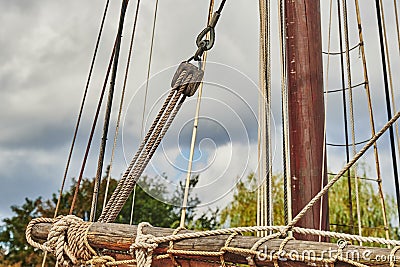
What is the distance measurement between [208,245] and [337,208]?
14.3ft

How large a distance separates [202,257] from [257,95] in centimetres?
88

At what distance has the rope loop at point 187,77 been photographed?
1356 mm

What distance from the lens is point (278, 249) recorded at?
0.84 meters

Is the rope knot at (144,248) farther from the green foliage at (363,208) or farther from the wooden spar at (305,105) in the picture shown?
the green foliage at (363,208)

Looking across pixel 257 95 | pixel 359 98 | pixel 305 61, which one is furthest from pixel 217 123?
pixel 359 98

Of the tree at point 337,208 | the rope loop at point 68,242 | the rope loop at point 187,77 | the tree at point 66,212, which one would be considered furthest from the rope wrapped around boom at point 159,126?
the tree at point 66,212

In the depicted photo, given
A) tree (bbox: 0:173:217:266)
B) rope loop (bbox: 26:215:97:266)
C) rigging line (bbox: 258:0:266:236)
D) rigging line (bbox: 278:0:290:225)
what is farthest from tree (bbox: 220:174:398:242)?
rope loop (bbox: 26:215:97:266)

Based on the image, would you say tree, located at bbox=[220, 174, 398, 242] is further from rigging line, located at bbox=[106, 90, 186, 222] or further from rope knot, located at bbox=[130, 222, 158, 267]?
rope knot, located at bbox=[130, 222, 158, 267]

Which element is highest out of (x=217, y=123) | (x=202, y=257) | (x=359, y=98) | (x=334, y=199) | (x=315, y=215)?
(x=359, y=98)

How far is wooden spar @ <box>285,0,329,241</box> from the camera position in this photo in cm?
143

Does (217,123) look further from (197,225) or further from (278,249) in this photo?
(197,225)

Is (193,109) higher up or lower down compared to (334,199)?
lower down

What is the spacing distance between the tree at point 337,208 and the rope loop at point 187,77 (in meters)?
3.56

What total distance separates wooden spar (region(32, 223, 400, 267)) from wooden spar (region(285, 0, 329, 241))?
0.53 meters
